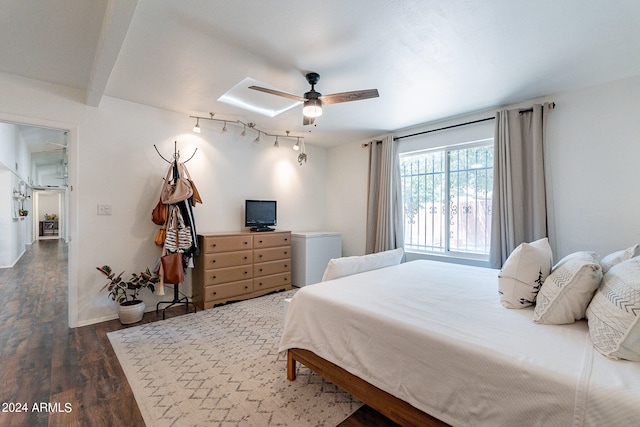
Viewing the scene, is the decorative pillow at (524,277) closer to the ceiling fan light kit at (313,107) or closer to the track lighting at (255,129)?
the ceiling fan light kit at (313,107)

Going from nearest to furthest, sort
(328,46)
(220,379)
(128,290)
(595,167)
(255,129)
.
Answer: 1. (220,379)
2. (328,46)
3. (595,167)
4. (128,290)
5. (255,129)

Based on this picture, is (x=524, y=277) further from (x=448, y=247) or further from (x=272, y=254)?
(x=272, y=254)

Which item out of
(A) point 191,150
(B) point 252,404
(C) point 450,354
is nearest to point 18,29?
(A) point 191,150

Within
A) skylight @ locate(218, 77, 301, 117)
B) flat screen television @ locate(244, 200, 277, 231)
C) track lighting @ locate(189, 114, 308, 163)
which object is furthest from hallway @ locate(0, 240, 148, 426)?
skylight @ locate(218, 77, 301, 117)

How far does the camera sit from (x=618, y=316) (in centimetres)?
108

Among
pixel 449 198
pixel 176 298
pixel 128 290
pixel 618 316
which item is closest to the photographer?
pixel 618 316

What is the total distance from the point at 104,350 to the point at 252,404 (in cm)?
165

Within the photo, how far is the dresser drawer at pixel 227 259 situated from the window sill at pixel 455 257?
97.3 inches

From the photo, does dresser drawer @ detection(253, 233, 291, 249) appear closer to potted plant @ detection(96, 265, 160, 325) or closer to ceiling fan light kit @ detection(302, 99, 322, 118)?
potted plant @ detection(96, 265, 160, 325)

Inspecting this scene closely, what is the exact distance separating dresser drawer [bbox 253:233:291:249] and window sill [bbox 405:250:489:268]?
1933 millimetres

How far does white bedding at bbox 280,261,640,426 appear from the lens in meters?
0.92

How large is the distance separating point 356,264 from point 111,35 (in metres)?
2.45

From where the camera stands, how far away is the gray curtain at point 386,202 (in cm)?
438

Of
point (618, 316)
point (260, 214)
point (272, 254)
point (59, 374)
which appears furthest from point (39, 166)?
point (618, 316)
